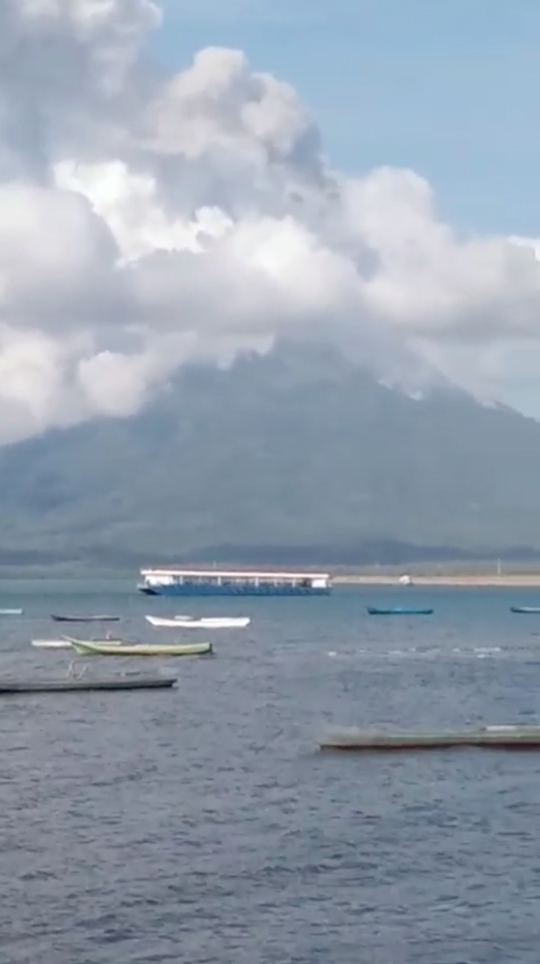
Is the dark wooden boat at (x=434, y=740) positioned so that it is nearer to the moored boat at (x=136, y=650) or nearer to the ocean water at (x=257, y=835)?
the ocean water at (x=257, y=835)

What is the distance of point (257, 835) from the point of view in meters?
47.6

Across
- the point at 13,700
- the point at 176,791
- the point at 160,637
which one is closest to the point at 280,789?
the point at 176,791

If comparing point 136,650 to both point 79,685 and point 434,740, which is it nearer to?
point 79,685

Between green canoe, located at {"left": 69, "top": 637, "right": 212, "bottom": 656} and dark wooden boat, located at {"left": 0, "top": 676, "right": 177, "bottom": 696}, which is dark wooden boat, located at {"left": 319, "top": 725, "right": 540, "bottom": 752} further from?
green canoe, located at {"left": 69, "top": 637, "right": 212, "bottom": 656}

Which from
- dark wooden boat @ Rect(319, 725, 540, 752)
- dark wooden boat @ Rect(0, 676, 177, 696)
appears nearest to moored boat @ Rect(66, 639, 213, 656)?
dark wooden boat @ Rect(0, 676, 177, 696)

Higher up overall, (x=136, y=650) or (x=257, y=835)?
(x=136, y=650)

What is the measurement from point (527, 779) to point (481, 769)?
8.53ft

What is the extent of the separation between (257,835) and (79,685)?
44.8 meters

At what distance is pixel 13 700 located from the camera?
87688 mm

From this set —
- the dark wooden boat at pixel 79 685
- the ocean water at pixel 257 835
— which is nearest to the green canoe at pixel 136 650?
the dark wooden boat at pixel 79 685

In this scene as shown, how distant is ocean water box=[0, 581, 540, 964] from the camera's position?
3622 centimetres

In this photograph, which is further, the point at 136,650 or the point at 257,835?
the point at 136,650

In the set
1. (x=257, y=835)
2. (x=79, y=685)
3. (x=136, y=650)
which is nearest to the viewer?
(x=257, y=835)

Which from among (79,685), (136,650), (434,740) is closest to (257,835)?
(434,740)
